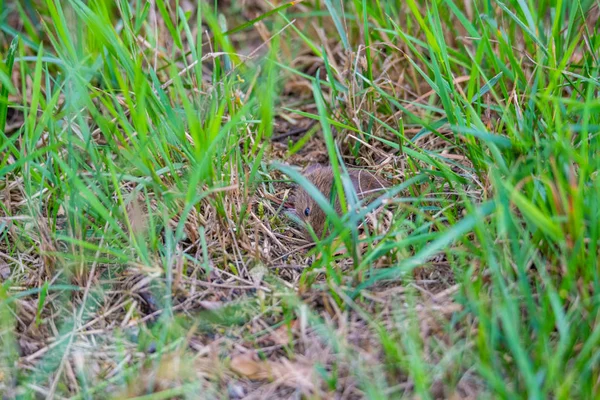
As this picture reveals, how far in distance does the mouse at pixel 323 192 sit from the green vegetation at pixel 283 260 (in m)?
0.08

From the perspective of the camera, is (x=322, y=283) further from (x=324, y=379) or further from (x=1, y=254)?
(x=1, y=254)

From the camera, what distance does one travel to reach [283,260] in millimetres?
3072

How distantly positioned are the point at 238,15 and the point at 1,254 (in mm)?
2463

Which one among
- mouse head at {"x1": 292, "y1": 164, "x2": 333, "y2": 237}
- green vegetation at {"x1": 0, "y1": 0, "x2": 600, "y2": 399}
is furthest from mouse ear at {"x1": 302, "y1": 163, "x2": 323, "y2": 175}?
green vegetation at {"x1": 0, "y1": 0, "x2": 600, "y2": 399}

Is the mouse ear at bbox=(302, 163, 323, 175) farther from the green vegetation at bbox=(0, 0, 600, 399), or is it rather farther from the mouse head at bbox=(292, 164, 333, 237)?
the green vegetation at bbox=(0, 0, 600, 399)

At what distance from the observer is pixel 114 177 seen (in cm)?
271

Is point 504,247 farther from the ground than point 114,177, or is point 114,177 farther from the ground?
point 114,177

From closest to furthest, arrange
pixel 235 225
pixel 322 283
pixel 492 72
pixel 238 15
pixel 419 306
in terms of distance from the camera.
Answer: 1. pixel 419 306
2. pixel 322 283
3. pixel 235 225
4. pixel 492 72
5. pixel 238 15

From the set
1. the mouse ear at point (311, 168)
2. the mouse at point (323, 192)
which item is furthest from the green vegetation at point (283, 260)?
the mouse ear at point (311, 168)

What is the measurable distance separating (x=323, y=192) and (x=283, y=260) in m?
0.46

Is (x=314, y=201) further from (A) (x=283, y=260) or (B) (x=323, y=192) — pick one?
(A) (x=283, y=260)

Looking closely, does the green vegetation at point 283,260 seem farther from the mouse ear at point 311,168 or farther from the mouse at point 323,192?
the mouse ear at point 311,168

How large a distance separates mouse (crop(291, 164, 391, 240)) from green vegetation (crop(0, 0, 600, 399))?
0.08 metres

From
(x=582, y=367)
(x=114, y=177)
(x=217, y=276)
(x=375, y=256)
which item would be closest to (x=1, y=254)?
(x=114, y=177)
